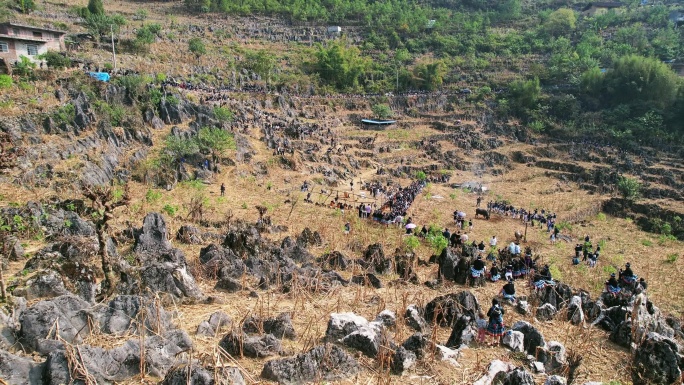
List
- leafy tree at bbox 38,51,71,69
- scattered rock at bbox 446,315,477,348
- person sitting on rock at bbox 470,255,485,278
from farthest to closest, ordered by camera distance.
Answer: leafy tree at bbox 38,51,71,69 < person sitting on rock at bbox 470,255,485,278 < scattered rock at bbox 446,315,477,348

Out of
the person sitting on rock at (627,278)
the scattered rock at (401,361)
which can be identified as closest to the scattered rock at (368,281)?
the scattered rock at (401,361)

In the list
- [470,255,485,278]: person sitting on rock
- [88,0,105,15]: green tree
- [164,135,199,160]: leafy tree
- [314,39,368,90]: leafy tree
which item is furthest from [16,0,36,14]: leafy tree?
[470,255,485,278]: person sitting on rock

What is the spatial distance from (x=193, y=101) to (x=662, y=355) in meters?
37.0

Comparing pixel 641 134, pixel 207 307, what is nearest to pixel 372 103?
pixel 641 134

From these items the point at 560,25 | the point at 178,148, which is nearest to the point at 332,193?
the point at 178,148

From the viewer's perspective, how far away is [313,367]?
6930mm

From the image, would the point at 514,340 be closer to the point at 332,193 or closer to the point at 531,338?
the point at 531,338

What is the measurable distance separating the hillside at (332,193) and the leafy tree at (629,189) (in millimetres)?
330

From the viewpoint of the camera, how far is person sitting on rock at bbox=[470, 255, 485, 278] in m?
13.4

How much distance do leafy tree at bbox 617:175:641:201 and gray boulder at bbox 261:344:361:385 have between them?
3714 cm

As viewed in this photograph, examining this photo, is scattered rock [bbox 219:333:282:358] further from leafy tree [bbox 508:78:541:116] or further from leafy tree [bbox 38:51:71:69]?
leafy tree [bbox 508:78:541:116]

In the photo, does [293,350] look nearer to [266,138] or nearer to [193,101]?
[266,138]

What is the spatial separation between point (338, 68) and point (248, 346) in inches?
2206

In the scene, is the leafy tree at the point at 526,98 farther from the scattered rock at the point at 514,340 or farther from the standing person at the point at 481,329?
the scattered rock at the point at 514,340
